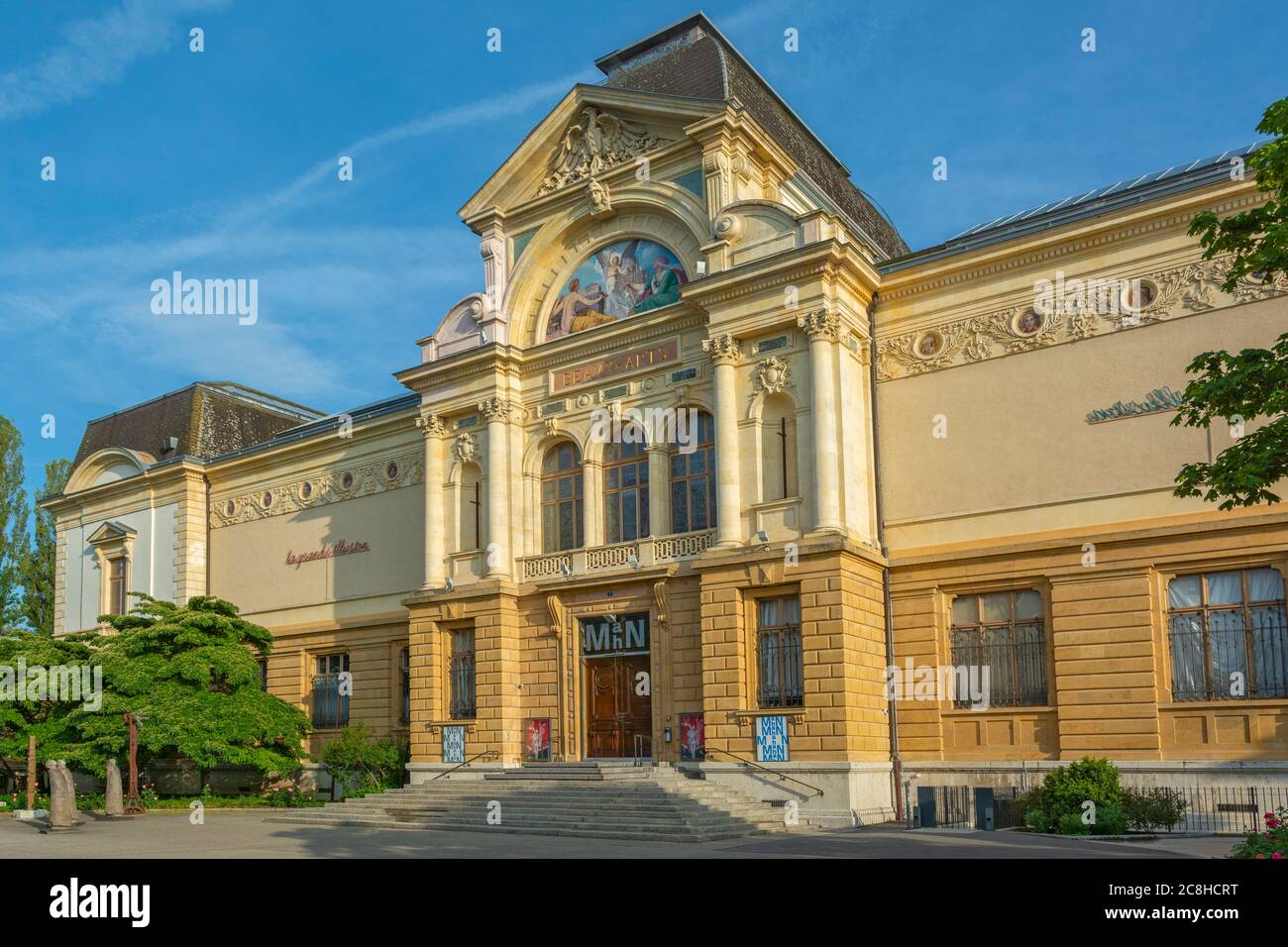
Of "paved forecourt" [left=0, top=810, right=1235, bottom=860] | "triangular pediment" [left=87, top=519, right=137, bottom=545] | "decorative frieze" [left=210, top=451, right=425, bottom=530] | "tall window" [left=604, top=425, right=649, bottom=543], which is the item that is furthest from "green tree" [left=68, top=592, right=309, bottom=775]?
"tall window" [left=604, top=425, right=649, bottom=543]

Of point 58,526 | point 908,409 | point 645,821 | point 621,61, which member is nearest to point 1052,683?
point 908,409

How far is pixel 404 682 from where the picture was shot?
1395 inches

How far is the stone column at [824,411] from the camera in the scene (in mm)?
26062

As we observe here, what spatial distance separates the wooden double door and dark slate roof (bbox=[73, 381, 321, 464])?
788 inches

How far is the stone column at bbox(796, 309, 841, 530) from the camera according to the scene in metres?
26.1

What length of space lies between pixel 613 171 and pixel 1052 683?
52.7 ft

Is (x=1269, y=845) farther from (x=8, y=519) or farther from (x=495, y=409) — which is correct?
(x=8, y=519)

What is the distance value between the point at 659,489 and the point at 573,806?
8112mm

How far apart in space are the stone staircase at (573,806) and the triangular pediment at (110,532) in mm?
17769

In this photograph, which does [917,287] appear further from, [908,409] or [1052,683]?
[1052,683]

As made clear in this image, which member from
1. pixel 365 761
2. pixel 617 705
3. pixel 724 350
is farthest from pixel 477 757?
pixel 724 350

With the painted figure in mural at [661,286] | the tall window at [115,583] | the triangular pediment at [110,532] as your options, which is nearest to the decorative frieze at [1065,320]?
the painted figure in mural at [661,286]
